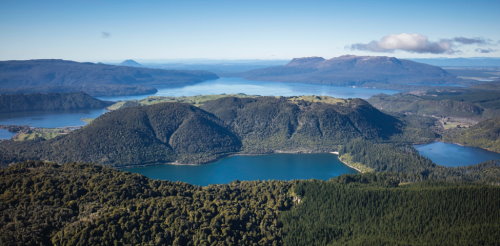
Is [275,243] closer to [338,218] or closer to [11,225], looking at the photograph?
[338,218]

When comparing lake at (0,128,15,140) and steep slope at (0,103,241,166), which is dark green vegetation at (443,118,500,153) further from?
lake at (0,128,15,140)

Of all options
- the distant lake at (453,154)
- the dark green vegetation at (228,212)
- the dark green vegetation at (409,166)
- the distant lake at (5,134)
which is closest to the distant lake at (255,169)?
the dark green vegetation at (409,166)

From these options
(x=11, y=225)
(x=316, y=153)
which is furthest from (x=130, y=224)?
(x=316, y=153)

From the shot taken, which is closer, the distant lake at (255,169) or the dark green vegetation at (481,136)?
the distant lake at (255,169)

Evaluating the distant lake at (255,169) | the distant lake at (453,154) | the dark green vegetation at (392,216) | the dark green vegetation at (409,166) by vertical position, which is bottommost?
the distant lake at (255,169)

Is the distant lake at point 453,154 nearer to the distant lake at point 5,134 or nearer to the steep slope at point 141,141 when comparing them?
the steep slope at point 141,141

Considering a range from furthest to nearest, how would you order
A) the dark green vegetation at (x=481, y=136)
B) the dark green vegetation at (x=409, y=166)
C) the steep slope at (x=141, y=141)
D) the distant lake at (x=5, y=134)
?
1. the distant lake at (x=5, y=134)
2. the dark green vegetation at (x=481, y=136)
3. the steep slope at (x=141, y=141)
4. the dark green vegetation at (x=409, y=166)

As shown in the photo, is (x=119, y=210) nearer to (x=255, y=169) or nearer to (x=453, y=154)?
(x=255, y=169)
